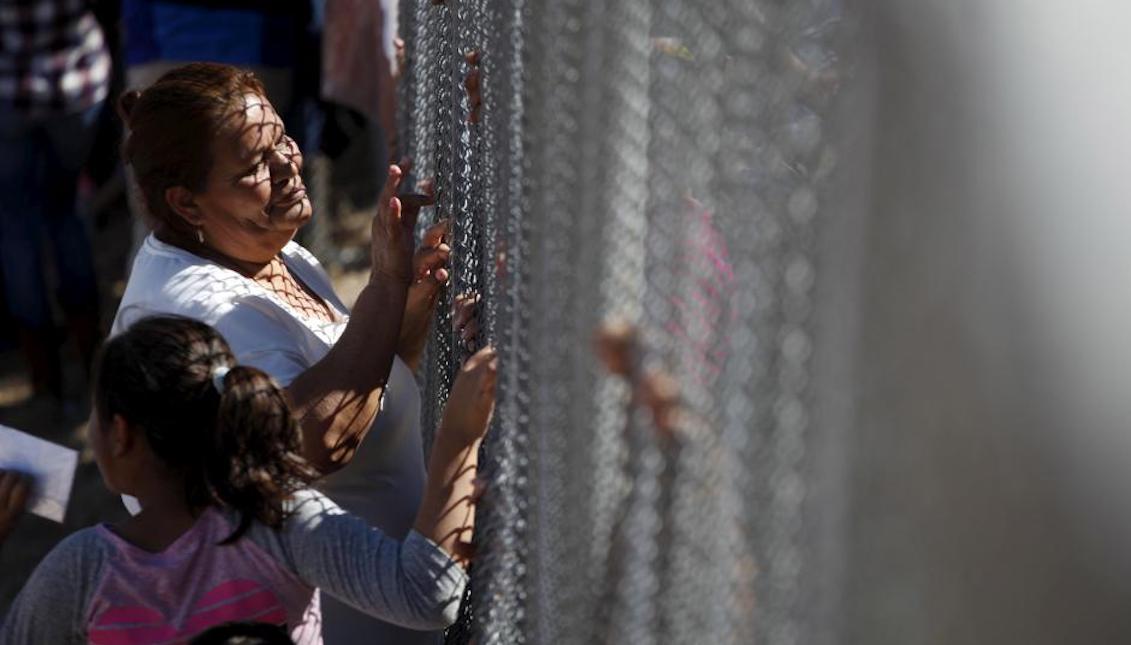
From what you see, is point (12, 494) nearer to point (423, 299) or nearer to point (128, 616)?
point (128, 616)

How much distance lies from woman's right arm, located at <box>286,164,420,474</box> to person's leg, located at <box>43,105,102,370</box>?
3602mm

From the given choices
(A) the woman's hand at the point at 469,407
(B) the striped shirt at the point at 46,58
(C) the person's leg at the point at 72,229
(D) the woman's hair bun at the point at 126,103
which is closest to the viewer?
(A) the woman's hand at the point at 469,407

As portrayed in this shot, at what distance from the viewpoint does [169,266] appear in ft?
8.38

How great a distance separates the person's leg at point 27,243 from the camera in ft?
18.6

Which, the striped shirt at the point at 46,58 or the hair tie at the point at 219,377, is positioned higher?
the striped shirt at the point at 46,58

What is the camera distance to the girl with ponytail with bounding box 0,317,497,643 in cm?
194

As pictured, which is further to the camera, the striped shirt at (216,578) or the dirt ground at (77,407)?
the dirt ground at (77,407)

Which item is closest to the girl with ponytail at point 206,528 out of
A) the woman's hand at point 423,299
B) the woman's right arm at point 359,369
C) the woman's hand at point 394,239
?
the woman's right arm at point 359,369

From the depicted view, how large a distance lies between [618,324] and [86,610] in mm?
795

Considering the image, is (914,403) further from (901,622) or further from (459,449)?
(459,449)

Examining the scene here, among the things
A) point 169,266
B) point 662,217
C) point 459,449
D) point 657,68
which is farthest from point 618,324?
point 169,266

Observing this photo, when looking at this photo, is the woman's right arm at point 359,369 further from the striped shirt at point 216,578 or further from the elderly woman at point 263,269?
the striped shirt at point 216,578

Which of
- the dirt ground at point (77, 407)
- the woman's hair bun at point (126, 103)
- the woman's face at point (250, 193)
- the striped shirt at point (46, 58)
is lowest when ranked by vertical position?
the dirt ground at point (77, 407)

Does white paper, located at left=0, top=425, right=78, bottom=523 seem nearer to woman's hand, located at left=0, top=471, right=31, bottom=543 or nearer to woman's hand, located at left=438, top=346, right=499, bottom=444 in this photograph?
woman's hand, located at left=0, top=471, right=31, bottom=543
